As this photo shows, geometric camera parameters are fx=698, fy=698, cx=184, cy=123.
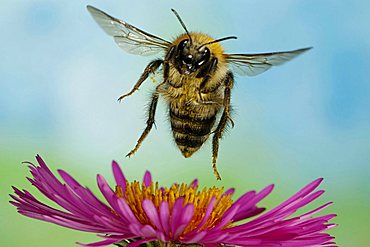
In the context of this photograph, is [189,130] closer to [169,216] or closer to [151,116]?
[151,116]

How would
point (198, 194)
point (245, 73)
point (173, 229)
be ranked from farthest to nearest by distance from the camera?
1. point (245, 73)
2. point (198, 194)
3. point (173, 229)

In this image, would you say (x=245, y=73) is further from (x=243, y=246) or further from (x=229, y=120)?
(x=243, y=246)

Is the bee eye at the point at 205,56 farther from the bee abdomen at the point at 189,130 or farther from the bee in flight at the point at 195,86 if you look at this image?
the bee abdomen at the point at 189,130

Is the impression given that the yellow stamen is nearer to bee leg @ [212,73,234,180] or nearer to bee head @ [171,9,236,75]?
bee leg @ [212,73,234,180]

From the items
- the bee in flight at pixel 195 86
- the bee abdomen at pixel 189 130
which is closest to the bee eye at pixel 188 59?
the bee in flight at pixel 195 86

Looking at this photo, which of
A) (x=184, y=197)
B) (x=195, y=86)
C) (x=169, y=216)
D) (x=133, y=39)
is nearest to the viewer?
(x=169, y=216)

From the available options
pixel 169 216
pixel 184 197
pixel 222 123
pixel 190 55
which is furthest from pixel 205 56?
pixel 169 216

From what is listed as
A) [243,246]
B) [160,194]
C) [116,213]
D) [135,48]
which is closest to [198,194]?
[160,194]
